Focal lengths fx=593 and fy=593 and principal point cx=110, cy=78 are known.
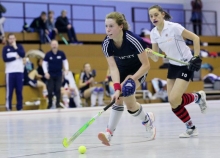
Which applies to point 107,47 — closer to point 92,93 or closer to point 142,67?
point 142,67

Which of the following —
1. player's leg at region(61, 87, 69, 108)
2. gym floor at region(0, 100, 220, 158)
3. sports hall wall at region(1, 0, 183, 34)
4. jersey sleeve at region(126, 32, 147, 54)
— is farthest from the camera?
sports hall wall at region(1, 0, 183, 34)

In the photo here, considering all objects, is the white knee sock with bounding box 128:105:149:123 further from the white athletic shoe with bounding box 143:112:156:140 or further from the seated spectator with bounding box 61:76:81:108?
the seated spectator with bounding box 61:76:81:108

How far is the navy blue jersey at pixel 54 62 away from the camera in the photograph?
15.1 metres

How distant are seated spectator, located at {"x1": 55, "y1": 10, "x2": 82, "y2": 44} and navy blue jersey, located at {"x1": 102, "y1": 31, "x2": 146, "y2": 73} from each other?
13.3m

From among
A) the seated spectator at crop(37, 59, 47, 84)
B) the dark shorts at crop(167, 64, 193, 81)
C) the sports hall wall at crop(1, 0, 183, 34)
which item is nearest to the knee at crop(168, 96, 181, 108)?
the dark shorts at crop(167, 64, 193, 81)

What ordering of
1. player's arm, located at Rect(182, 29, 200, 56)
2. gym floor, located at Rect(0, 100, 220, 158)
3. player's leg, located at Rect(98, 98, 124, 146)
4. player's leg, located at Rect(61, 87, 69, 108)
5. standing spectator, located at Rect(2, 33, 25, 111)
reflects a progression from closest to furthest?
1. gym floor, located at Rect(0, 100, 220, 158)
2. player's leg, located at Rect(98, 98, 124, 146)
3. player's arm, located at Rect(182, 29, 200, 56)
4. standing spectator, located at Rect(2, 33, 25, 111)
5. player's leg, located at Rect(61, 87, 69, 108)

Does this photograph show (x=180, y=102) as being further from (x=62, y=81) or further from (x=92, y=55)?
(x=92, y=55)

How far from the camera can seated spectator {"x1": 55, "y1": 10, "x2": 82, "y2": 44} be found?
1973 centimetres

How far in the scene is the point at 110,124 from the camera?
6.47m

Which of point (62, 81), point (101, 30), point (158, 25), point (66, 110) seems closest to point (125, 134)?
point (158, 25)

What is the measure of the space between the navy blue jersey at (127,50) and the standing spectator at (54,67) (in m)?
8.61

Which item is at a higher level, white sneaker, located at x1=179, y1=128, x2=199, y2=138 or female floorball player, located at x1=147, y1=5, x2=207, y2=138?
female floorball player, located at x1=147, y1=5, x2=207, y2=138

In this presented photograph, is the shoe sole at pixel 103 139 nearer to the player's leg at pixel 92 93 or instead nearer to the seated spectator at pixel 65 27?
the player's leg at pixel 92 93

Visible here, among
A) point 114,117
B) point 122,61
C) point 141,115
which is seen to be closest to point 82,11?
point 141,115
